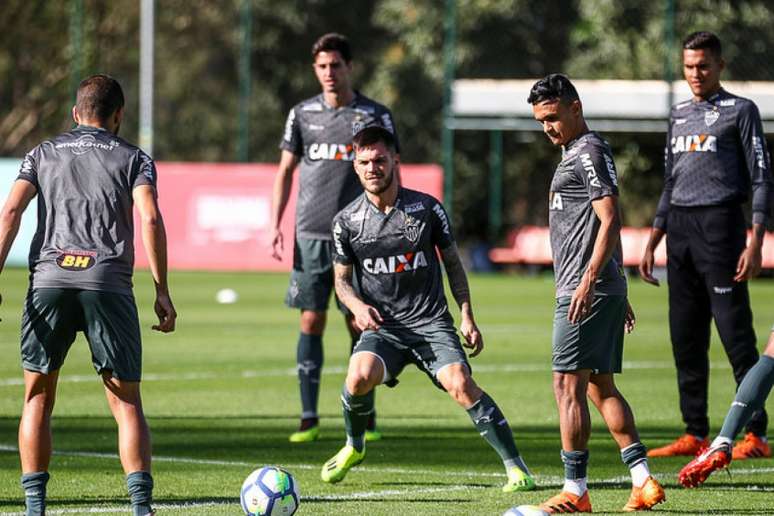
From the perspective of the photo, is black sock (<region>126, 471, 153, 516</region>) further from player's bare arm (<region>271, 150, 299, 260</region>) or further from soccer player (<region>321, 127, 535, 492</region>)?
player's bare arm (<region>271, 150, 299, 260</region>)

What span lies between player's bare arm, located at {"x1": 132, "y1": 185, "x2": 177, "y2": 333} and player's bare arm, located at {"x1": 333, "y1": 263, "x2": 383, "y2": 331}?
1417mm

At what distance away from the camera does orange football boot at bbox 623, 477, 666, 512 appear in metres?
7.23

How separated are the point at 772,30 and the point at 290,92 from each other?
17029 mm

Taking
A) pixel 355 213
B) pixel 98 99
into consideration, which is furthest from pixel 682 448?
pixel 98 99

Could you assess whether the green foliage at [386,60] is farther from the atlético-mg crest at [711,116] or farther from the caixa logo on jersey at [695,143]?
the atlético-mg crest at [711,116]

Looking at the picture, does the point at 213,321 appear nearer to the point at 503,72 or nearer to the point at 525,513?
the point at 525,513

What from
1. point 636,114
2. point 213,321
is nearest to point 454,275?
point 213,321

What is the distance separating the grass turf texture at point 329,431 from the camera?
7.71m

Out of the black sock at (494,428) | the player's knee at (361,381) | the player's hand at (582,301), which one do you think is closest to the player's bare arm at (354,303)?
the player's knee at (361,381)

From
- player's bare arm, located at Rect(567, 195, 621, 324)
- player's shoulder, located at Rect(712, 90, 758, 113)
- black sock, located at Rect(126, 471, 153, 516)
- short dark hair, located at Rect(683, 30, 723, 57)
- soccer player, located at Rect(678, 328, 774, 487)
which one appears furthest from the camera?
player's shoulder, located at Rect(712, 90, 758, 113)

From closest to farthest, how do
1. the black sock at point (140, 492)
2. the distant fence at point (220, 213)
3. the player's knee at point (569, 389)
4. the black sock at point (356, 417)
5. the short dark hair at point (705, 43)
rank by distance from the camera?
the black sock at point (140, 492) < the player's knee at point (569, 389) < the black sock at point (356, 417) < the short dark hair at point (705, 43) < the distant fence at point (220, 213)

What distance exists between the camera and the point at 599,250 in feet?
23.5

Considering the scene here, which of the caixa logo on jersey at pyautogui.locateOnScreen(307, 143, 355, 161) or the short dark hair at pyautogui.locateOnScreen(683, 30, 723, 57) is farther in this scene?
the caixa logo on jersey at pyautogui.locateOnScreen(307, 143, 355, 161)

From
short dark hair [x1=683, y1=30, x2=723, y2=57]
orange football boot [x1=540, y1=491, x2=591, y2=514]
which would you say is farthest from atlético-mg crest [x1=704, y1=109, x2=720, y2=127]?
orange football boot [x1=540, y1=491, x2=591, y2=514]
